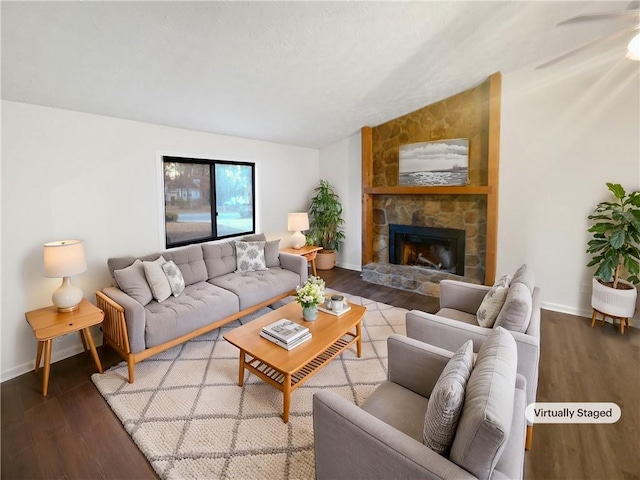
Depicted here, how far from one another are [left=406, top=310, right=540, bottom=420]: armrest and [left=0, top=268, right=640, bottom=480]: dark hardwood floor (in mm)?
360

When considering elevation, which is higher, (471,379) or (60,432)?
(471,379)

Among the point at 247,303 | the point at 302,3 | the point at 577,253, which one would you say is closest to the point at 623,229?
the point at 577,253

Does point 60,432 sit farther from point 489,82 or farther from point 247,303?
point 489,82

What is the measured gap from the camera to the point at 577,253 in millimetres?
3779

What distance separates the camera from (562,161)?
3.77 m

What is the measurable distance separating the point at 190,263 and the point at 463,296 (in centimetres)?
296

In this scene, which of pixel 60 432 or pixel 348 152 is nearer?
pixel 60 432

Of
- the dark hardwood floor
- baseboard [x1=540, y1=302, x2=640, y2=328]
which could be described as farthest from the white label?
baseboard [x1=540, y1=302, x2=640, y2=328]

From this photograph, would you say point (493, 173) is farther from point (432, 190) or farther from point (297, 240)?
point (297, 240)

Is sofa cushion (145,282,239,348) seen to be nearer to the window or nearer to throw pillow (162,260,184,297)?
throw pillow (162,260,184,297)

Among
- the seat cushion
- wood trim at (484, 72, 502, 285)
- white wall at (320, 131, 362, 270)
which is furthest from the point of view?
white wall at (320, 131, 362, 270)

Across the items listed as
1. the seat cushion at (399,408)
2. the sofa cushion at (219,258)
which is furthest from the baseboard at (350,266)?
the seat cushion at (399,408)

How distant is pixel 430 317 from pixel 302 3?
7.93 ft

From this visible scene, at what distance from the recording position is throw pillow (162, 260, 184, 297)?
3.23 meters
